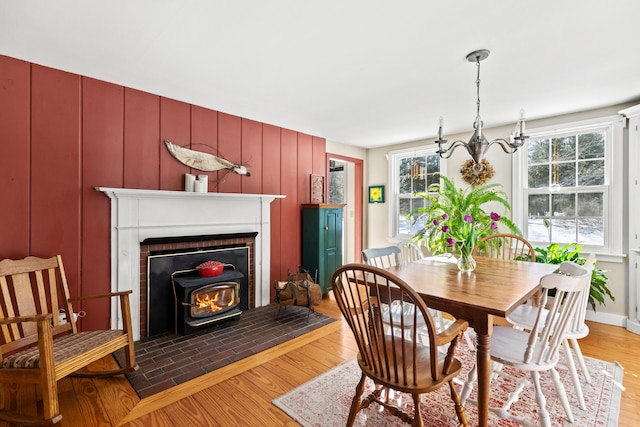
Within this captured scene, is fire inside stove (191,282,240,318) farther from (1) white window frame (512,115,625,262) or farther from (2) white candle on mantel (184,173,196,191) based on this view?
(1) white window frame (512,115,625,262)

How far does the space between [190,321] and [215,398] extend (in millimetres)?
1072

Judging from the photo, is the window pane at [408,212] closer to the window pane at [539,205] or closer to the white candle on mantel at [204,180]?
the window pane at [539,205]

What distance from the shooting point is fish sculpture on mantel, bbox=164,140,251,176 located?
315 cm

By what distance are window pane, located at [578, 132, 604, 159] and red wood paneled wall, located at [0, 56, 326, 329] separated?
4073mm

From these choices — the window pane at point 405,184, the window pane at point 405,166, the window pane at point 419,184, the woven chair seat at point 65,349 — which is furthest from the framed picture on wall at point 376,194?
the woven chair seat at point 65,349

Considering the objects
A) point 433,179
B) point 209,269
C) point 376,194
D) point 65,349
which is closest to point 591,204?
point 433,179

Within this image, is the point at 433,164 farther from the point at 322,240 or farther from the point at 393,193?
the point at 322,240

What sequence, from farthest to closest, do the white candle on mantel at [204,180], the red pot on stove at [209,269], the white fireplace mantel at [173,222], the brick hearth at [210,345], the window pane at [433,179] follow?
the window pane at [433,179], the white candle on mantel at [204,180], the red pot on stove at [209,269], the white fireplace mantel at [173,222], the brick hearth at [210,345]

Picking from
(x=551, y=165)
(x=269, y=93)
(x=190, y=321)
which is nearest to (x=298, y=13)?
(x=269, y=93)

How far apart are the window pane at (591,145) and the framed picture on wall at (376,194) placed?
265 cm

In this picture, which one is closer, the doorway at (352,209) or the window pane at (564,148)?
the window pane at (564,148)

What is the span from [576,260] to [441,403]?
7.24 ft

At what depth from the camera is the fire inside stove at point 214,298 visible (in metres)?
2.98

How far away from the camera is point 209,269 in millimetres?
3123
